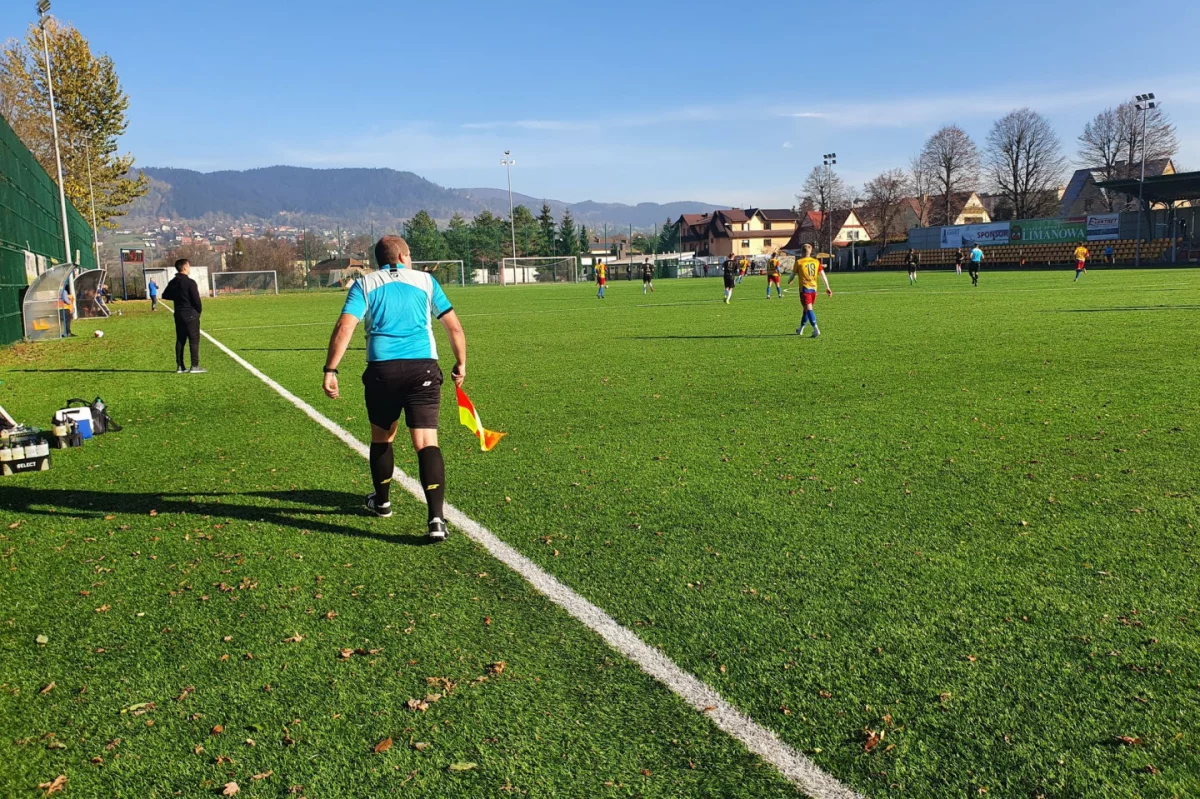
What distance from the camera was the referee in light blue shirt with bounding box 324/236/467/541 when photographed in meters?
5.53

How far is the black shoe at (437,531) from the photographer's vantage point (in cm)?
548

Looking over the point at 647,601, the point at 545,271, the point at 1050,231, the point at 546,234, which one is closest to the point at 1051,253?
the point at 1050,231

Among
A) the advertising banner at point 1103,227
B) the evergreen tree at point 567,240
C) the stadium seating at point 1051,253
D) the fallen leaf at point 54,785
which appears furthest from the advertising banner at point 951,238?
the fallen leaf at point 54,785

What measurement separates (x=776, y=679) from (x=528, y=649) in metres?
1.12

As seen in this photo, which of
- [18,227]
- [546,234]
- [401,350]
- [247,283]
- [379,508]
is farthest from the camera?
[546,234]

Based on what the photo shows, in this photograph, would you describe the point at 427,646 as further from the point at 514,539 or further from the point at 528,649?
the point at 514,539

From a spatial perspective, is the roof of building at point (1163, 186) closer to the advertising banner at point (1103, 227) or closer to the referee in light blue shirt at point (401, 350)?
the advertising banner at point (1103, 227)

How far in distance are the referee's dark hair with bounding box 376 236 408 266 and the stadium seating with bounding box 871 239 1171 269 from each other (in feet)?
217

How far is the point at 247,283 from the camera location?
69750 mm

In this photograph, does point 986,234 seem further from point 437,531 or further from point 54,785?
point 54,785

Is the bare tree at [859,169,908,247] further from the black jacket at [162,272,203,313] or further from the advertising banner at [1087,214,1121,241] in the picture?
the black jacket at [162,272,203,313]

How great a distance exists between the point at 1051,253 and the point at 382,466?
70550mm

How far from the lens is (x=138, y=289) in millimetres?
66125

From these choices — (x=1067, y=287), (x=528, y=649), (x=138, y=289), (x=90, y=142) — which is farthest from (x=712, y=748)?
(x=138, y=289)
